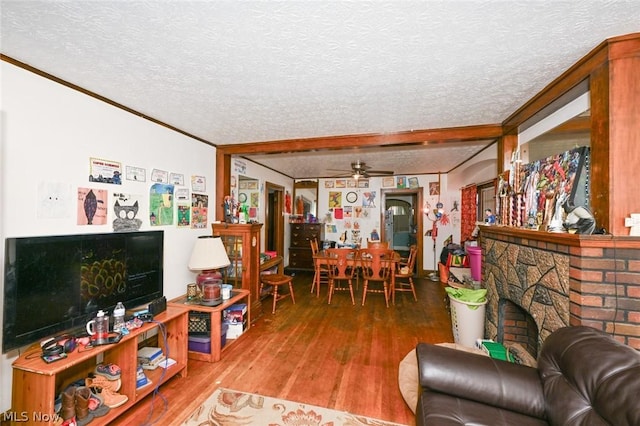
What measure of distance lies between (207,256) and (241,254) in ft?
2.09

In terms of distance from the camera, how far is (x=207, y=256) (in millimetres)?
2584

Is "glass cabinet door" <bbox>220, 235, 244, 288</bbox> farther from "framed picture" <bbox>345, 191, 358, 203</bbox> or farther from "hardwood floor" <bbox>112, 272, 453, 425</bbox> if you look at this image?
"framed picture" <bbox>345, 191, 358, 203</bbox>

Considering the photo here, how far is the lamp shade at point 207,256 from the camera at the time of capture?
8.37 ft

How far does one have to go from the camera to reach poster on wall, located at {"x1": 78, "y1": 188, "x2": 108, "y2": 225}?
1893 mm

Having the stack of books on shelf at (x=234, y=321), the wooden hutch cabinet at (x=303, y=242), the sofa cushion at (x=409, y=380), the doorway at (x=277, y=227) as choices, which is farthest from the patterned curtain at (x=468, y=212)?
the stack of books on shelf at (x=234, y=321)

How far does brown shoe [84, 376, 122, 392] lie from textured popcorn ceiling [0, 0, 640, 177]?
2.06m

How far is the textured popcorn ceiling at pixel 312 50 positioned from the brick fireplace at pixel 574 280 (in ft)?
3.58

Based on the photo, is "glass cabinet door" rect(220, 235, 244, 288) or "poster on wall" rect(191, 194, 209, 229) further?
"glass cabinet door" rect(220, 235, 244, 288)

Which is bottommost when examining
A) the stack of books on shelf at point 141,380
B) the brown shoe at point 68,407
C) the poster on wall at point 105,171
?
the stack of books on shelf at point 141,380

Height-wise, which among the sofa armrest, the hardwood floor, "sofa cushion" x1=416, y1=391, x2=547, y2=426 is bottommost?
the hardwood floor

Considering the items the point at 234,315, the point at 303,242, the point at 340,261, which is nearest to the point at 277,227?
the point at 303,242

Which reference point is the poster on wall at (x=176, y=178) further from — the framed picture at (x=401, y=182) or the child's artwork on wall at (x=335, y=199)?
the framed picture at (x=401, y=182)

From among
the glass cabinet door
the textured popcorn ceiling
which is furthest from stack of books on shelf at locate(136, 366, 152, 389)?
the textured popcorn ceiling

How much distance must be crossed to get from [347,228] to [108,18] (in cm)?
530
